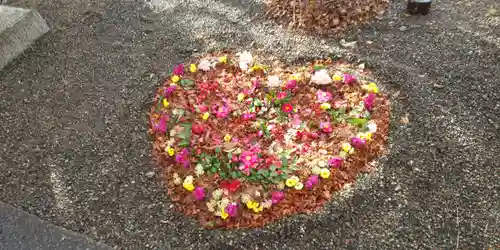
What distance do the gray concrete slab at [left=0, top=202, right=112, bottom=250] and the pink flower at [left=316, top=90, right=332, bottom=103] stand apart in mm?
1937

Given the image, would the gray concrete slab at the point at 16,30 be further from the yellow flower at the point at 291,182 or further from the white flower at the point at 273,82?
the yellow flower at the point at 291,182

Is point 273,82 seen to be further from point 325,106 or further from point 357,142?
point 357,142

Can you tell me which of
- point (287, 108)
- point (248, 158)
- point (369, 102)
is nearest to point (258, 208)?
point (248, 158)

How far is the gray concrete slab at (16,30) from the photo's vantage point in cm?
435

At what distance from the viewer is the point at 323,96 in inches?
139

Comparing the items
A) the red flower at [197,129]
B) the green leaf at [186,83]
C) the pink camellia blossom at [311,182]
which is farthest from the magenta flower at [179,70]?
the pink camellia blossom at [311,182]

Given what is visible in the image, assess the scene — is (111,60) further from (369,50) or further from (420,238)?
(420,238)

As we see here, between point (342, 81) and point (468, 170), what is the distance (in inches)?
47.2

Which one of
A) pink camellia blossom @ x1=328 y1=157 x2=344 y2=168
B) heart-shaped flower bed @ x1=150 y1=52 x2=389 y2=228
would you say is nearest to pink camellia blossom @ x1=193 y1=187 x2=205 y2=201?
heart-shaped flower bed @ x1=150 y1=52 x2=389 y2=228

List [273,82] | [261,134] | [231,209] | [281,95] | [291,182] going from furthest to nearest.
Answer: [273,82], [281,95], [261,134], [291,182], [231,209]

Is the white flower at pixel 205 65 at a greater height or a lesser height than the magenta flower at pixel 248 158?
greater

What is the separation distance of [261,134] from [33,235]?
1.74 metres

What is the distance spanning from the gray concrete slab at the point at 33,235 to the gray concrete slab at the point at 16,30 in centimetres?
197

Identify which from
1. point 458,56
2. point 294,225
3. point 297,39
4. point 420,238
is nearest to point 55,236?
point 294,225
